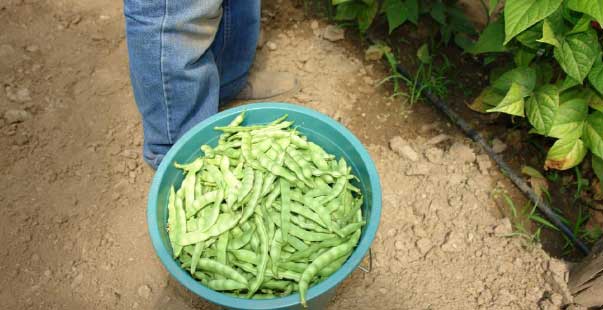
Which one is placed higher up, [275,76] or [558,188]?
[275,76]

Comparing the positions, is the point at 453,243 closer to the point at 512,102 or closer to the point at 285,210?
the point at 512,102

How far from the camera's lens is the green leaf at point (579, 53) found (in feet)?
5.95

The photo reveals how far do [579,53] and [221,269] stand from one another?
4.78 feet

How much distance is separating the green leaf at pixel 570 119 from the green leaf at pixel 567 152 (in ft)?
0.08

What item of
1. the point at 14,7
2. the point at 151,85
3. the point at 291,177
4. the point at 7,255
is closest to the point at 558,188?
A: the point at 291,177

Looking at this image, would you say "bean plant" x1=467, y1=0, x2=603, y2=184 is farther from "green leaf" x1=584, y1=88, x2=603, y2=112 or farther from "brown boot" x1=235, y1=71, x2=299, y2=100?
"brown boot" x1=235, y1=71, x2=299, y2=100

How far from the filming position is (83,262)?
2.20 m

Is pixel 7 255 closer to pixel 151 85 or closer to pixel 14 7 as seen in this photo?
pixel 151 85

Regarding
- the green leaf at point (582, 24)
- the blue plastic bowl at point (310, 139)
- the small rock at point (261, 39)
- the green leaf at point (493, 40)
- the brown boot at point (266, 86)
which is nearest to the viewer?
the blue plastic bowl at point (310, 139)

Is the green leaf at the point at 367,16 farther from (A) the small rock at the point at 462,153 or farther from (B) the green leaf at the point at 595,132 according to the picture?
(B) the green leaf at the point at 595,132

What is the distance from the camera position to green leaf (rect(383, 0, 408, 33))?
261 centimetres

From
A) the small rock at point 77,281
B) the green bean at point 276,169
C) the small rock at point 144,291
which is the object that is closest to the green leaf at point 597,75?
the green bean at point 276,169

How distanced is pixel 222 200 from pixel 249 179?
12 centimetres

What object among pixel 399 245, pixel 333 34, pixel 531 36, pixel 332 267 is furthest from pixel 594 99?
pixel 333 34
